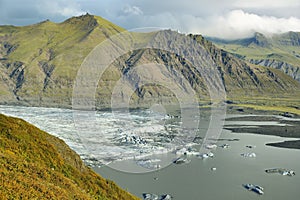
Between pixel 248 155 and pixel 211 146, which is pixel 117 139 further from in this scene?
pixel 248 155

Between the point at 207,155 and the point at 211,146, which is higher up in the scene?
the point at 207,155

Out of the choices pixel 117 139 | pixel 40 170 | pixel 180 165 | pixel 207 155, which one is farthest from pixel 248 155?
pixel 40 170

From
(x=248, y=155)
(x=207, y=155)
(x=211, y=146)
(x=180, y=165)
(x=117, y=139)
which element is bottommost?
(x=248, y=155)

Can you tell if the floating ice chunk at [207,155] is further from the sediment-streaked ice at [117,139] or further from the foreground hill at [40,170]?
the foreground hill at [40,170]

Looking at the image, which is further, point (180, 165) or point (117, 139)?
point (117, 139)

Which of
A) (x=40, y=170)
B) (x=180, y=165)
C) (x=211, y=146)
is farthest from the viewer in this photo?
(x=211, y=146)

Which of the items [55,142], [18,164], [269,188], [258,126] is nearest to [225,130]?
[258,126]

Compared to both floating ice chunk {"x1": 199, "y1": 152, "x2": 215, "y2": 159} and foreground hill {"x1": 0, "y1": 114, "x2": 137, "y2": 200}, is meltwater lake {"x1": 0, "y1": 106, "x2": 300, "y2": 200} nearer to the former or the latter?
floating ice chunk {"x1": 199, "y1": 152, "x2": 215, "y2": 159}

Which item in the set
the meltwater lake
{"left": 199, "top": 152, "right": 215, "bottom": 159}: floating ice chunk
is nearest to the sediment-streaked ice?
the meltwater lake
